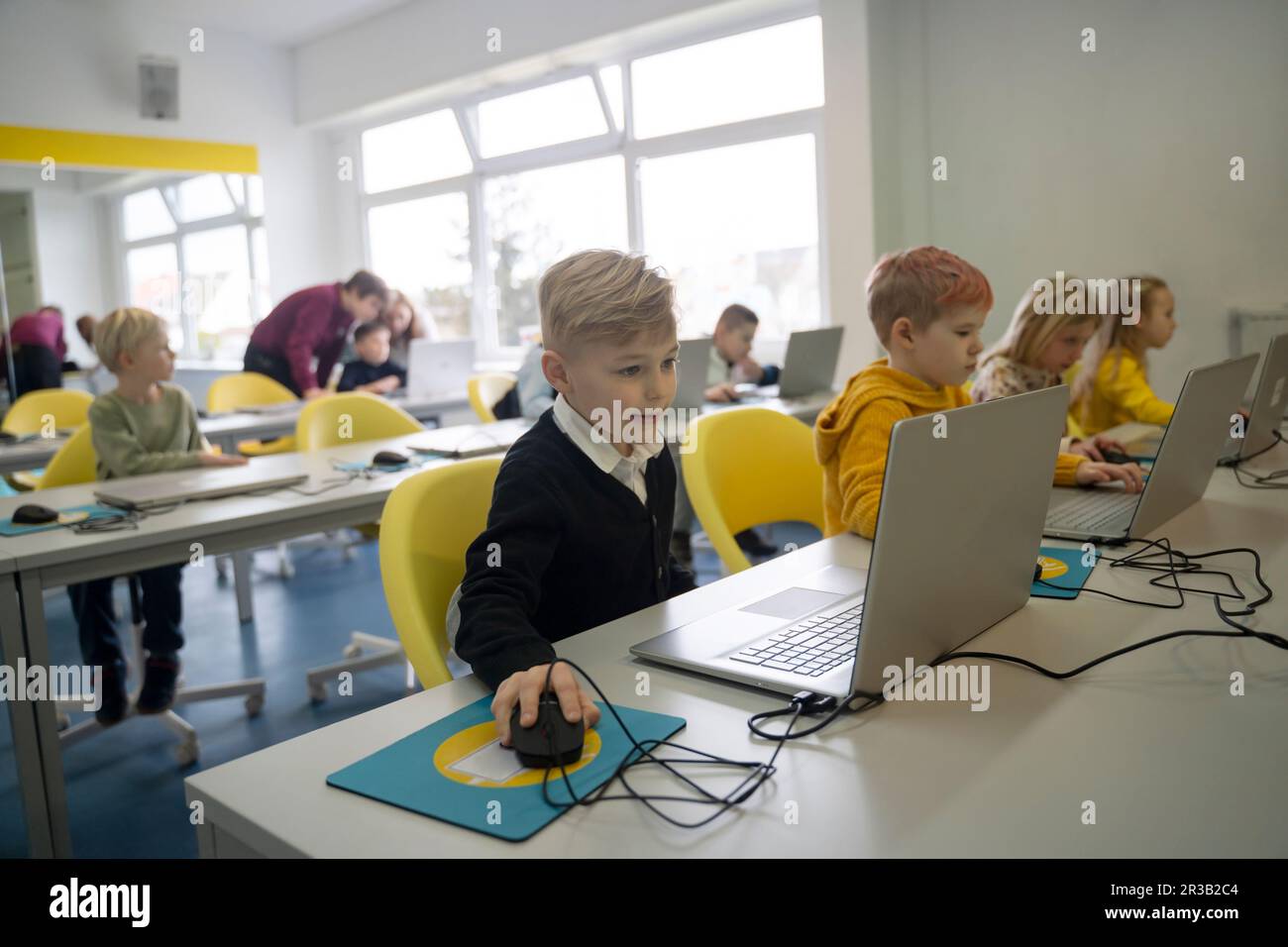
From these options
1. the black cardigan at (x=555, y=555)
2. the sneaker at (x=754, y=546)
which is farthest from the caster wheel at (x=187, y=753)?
the sneaker at (x=754, y=546)

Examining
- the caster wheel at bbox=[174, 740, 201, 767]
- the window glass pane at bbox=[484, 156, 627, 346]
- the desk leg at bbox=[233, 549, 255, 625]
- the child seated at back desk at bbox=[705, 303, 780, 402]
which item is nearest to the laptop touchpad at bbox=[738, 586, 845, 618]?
the caster wheel at bbox=[174, 740, 201, 767]

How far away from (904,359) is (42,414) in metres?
3.92

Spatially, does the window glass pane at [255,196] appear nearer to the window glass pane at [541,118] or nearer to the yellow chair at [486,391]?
the window glass pane at [541,118]

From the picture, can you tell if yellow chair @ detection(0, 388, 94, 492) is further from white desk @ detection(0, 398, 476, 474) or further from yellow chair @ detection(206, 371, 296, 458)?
yellow chair @ detection(206, 371, 296, 458)

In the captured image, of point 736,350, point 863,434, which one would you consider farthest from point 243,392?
point 863,434

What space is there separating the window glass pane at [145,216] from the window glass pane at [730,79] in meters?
3.47

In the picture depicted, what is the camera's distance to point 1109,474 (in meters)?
1.93

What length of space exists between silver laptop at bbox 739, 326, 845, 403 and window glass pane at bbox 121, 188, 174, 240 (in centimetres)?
480

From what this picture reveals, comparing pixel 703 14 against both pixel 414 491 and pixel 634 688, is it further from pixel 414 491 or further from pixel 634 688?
pixel 634 688

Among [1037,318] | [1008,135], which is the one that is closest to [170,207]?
[1008,135]

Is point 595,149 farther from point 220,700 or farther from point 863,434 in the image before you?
point 863,434

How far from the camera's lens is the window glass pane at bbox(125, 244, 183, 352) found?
22.4 feet

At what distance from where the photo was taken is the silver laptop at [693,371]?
3.70 metres

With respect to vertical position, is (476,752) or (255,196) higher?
(255,196)
